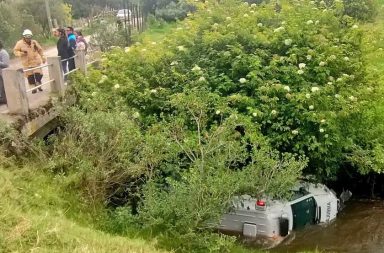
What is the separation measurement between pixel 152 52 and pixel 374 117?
245 inches

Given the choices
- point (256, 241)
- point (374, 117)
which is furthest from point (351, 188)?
point (256, 241)

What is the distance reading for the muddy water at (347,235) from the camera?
11.3m

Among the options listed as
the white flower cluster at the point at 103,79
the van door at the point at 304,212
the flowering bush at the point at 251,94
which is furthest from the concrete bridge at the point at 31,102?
the van door at the point at 304,212

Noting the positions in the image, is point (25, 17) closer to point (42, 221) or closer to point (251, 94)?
point (251, 94)

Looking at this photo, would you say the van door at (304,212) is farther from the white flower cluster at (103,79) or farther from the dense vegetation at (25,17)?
the dense vegetation at (25,17)

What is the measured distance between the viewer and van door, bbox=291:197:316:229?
1163 cm

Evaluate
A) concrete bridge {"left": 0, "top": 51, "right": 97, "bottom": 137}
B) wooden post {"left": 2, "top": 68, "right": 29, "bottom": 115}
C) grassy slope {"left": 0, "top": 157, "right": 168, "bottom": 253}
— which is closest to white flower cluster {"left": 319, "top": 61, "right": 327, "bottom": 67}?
concrete bridge {"left": 0, "top": 51, "right": 97, "bottom": 137}

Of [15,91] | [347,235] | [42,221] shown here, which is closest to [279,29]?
[347,235]

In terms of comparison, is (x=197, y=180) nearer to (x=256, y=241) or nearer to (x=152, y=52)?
(x=256, y=241)

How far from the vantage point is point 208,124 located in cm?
1152

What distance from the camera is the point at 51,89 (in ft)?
38.2

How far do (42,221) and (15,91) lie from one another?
3.77m

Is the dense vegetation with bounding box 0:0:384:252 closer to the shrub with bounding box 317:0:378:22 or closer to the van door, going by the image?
the van door

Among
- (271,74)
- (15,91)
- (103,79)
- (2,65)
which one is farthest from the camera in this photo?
(103,79)
